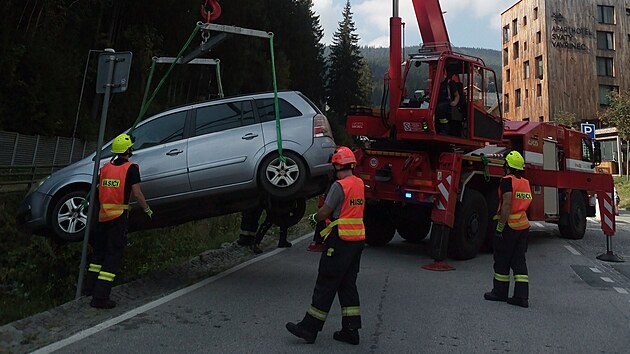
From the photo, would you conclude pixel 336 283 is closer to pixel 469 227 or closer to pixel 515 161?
pixel 515 161

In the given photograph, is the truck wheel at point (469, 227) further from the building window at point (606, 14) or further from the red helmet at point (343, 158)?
the building window at point (606, 14)

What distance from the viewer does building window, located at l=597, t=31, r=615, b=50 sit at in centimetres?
5138

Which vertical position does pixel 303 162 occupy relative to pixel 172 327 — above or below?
above

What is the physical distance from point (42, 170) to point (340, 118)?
42.2 meters

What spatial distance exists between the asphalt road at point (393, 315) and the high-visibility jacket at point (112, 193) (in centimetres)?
110

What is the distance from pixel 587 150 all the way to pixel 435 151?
684cm

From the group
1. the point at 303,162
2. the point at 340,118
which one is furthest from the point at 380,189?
the point at 340,118

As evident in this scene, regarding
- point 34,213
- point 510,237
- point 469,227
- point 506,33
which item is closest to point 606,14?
point 506,33

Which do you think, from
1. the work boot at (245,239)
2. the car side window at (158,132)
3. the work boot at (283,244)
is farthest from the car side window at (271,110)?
the work boot at (283,244)

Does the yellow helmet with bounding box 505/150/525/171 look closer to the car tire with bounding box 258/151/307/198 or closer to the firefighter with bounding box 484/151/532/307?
the firefighter with bounding box 484/151/532/307

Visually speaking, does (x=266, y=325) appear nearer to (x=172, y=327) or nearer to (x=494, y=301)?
(x=172, y=327)

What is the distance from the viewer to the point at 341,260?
4.87m

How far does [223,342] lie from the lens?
4.84 metres

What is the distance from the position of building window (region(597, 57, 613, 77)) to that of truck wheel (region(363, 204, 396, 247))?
47.9 m
